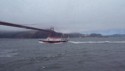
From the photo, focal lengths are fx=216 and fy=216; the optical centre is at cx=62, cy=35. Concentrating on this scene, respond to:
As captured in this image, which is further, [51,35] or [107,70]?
[51,35]

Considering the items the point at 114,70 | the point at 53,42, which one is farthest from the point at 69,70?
the point at 53,42

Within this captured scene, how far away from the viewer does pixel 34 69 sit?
2058cm

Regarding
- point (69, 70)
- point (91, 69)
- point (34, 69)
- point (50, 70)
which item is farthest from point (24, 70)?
point (91, 69)

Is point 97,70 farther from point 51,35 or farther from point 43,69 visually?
point 51,35

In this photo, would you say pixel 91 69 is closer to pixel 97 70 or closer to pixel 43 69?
pixel 97 70

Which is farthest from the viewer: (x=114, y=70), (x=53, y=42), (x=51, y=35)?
(x=51, y=35)

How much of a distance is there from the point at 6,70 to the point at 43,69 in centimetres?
346

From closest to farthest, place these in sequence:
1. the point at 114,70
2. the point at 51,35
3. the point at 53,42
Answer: the point at 114,70 → the point at 53,42 → the point at 51,35

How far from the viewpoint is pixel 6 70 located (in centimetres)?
2027

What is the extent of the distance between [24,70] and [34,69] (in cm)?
98

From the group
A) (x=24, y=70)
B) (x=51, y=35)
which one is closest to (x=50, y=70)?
→ (x=24, y=70)

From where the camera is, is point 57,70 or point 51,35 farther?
point 51,35

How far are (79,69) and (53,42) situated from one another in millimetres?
64627

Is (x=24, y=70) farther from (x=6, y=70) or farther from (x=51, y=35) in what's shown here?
(x=51, y=35)
